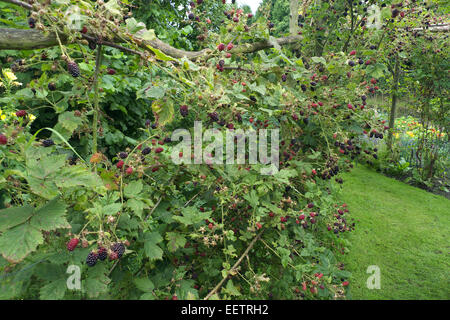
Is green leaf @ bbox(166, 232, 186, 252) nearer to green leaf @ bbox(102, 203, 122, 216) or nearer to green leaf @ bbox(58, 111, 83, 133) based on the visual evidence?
green leaf @ bbox(102, 203, 122, 216)

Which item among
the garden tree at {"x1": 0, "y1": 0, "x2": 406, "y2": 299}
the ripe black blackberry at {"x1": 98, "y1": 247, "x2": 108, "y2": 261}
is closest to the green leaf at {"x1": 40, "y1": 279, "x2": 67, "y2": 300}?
the garden tree at {"x1": 0, "y1": 0, "x2": 406, "y2": 299}

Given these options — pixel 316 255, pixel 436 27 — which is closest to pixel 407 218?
pixel 436 27

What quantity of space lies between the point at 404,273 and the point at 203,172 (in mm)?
2907

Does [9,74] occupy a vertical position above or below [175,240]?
above

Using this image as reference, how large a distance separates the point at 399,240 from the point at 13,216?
414cm

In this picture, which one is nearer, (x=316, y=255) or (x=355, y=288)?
(x=316, y=255)

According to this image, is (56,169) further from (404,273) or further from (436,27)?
(436,27)

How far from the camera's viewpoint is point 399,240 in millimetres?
3648

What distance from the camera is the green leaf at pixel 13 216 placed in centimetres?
87

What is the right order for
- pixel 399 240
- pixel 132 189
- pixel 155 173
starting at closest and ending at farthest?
1. pixel 132 189
2. pixel 155 173
3. pixel 399 240

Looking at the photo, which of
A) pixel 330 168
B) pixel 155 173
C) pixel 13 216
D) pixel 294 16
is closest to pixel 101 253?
pixel 13 216

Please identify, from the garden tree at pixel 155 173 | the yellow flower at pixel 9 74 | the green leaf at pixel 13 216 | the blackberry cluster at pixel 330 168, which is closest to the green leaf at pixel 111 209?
the garden tree at pixel 155 173

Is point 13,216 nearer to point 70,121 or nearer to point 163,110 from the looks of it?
point 70,121

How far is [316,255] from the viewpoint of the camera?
1.85m
